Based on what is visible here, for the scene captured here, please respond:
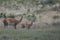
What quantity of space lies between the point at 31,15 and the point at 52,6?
2.54 feet

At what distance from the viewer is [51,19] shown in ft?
20.8

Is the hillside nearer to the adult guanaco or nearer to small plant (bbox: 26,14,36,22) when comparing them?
small plant (bbox: 26,14,36,22)

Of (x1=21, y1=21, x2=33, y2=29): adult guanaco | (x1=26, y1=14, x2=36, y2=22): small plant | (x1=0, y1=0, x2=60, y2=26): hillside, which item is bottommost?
(x1=21, y1=21, x2=33, y2=29): adult guanaco

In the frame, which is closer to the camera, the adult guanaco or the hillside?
the adult guanaco

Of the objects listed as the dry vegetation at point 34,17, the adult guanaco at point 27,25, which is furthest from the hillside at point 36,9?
the adult guanaco at point 27,25

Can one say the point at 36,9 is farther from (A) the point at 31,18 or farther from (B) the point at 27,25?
(B) the point at 27,25

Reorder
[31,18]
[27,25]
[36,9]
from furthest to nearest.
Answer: [36,9] < [31,18] < [27,25]

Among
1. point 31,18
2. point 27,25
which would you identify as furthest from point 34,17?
point 27,25

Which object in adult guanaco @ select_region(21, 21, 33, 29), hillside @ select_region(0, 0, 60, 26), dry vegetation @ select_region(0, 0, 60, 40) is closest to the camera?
dry vegetation @ select_region(0, 0, 60, 40)

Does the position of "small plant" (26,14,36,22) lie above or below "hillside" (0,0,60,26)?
below

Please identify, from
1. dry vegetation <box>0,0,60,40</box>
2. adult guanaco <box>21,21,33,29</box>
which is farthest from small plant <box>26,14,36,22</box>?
adult guanaco <box>21,21,33,29</box>

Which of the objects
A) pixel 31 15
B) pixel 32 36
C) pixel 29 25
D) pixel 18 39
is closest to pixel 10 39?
pixel 18 39

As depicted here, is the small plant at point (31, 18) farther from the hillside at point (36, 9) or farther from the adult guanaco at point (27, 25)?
the adult guanaco at point (27, 25)

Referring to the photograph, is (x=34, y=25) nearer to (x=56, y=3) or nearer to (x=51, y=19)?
(x=51, y=19)
